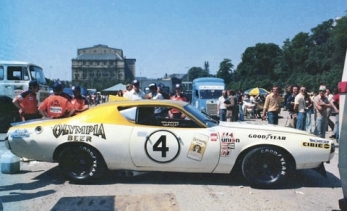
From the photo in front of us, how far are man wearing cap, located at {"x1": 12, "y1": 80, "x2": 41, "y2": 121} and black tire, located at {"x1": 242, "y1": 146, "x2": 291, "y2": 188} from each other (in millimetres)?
4653

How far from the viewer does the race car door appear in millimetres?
5168

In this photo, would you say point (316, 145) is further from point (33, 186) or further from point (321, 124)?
point (321, 124)

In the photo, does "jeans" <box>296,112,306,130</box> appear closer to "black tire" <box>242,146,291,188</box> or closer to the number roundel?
"black tire" <box>242,146,291,188</box>

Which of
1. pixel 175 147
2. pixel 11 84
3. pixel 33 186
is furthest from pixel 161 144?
pixel 11 84

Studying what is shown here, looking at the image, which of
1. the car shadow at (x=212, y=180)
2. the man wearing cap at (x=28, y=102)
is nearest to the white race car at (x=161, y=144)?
the car shadow at (x=212, y=180)

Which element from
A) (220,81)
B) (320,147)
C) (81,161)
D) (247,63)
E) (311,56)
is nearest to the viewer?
(320,147)

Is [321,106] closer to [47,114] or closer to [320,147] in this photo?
[320,147]

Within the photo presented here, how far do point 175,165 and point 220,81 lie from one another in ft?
61.2

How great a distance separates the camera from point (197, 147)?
17.0 ft

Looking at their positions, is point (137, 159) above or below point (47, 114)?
below

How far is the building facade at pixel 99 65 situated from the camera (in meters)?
104

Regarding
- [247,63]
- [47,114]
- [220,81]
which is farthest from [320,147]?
[247,63]

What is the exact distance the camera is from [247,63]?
9088 cm

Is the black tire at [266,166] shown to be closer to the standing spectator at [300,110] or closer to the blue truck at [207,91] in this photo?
the standing spectator at [300,110]
